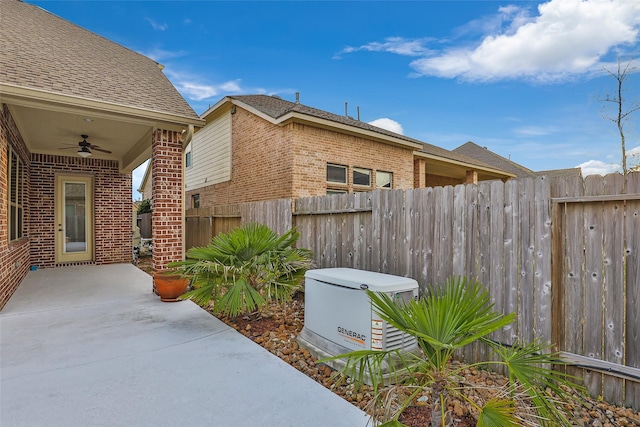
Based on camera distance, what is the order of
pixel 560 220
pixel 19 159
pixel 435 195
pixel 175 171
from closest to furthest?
pixel 560 220 < pixel 435 195 < pixel 175 171 < pixel 19 159

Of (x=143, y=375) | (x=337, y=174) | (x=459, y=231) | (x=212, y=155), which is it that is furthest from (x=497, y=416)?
(x=212, y=155)

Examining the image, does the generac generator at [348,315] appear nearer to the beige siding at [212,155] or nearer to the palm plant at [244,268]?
the palm plant at [244,268]

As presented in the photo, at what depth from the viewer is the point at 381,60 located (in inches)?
531

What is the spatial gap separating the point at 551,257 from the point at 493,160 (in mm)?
18615

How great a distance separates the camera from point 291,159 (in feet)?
28.0

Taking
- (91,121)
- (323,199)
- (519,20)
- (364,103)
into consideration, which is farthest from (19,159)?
(364,103)

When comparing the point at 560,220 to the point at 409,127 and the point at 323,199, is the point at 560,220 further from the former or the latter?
the point at 409,127

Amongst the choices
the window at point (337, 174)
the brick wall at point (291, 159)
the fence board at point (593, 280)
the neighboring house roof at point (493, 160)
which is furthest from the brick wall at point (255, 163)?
the neighboring house roof at point (493, 160)

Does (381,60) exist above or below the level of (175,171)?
above

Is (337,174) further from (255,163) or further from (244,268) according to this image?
(244,268)

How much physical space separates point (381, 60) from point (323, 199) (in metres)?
10.3

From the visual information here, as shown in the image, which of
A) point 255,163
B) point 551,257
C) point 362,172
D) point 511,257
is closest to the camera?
point 551,257

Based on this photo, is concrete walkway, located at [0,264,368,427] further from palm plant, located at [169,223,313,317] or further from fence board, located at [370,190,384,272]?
fence board, located at [370,190,384,272]

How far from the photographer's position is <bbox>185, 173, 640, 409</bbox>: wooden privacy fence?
2510mm
